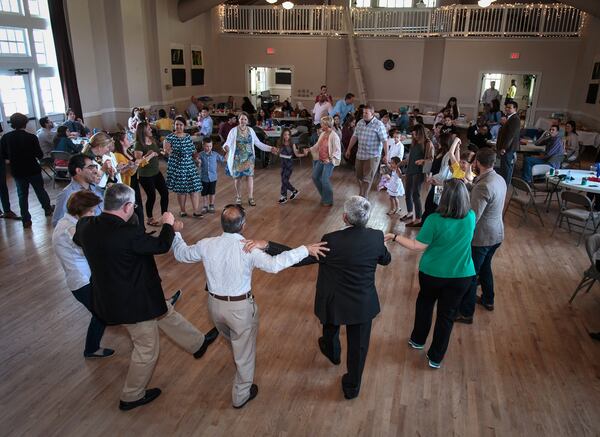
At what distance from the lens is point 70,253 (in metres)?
3.35

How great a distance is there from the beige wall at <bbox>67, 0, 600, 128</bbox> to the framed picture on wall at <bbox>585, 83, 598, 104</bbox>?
0.22m

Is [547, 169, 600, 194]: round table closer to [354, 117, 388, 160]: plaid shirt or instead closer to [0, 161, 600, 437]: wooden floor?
[0, 161, 600, 437]: wooden floor

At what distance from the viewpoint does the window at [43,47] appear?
1029 cm

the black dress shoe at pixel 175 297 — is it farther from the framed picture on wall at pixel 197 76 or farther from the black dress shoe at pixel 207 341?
the framed picture on wall at pixel 197 76

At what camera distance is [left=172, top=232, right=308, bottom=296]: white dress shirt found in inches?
108

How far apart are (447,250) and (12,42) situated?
34.0 feet

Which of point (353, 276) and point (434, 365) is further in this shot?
point (434, 365)

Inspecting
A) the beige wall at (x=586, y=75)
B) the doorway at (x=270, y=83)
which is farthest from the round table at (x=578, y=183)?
the doorway at (x=270, y=83)

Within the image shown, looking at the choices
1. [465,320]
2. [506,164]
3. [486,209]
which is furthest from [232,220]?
[506,164]

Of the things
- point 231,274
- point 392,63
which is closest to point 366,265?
point 231,274

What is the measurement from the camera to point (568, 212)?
6.18 metres

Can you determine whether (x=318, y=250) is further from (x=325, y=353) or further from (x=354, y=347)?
(x=325, y=353)

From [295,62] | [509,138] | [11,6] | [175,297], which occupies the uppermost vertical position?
[11,6]

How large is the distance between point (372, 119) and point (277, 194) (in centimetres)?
226
